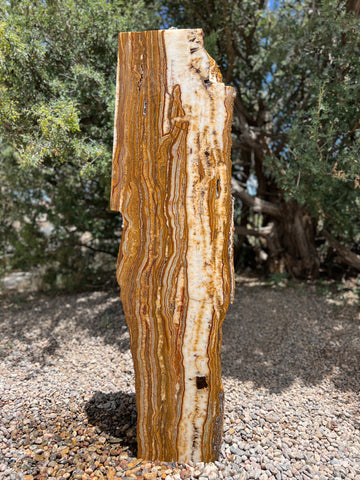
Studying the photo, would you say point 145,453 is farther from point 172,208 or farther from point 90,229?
point 90,229

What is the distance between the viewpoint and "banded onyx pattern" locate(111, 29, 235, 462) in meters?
1.70

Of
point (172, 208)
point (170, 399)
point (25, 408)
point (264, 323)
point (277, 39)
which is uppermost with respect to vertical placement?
point (277, 39)

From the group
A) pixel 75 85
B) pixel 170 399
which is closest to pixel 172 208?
pixel 170 399

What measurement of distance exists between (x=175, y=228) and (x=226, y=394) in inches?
57.5

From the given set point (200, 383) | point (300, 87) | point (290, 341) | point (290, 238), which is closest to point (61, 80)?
point (300, 87)

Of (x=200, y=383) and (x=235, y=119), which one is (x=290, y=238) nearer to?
(x=235, y=119)

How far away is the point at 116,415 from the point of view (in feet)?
7.22

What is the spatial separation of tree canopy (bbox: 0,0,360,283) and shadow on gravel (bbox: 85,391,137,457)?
1.86m

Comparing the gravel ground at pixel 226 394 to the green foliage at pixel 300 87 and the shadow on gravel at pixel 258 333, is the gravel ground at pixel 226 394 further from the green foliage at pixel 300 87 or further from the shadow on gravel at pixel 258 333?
the green foliage at pixel 300 87

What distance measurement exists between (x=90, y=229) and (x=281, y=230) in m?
2.90

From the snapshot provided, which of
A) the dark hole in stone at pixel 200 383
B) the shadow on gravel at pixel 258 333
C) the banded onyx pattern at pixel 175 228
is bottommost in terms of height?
the shadow on gravel at pixel 258 333

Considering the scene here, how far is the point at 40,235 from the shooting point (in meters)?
4.97

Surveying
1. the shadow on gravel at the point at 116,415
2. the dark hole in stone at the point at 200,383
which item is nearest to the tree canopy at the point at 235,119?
the shadow on gravel at the point at 116,415

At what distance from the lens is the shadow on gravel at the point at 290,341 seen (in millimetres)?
2871
